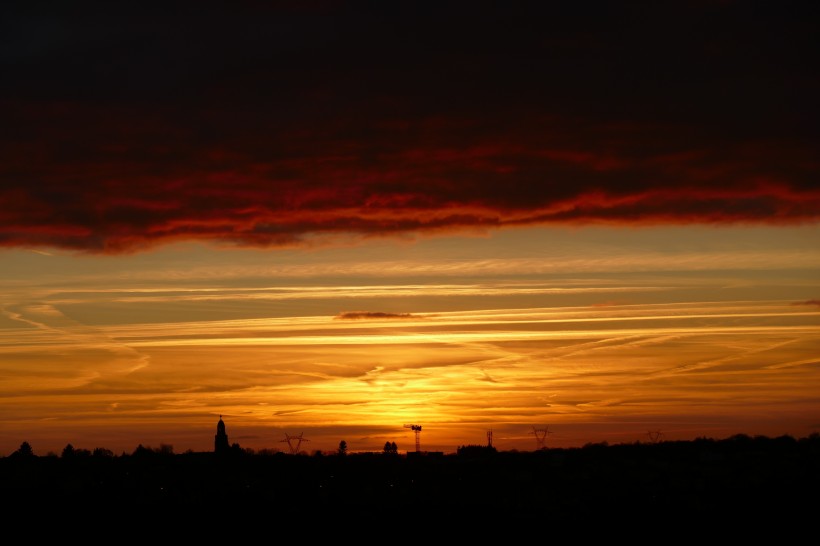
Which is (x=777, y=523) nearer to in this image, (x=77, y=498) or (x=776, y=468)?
(x=776, y=468)

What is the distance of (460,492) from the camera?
182 m

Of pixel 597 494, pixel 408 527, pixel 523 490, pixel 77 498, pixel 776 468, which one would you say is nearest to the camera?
pixel 408 527

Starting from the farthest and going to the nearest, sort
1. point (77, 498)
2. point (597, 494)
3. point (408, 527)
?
point (597, 494), point (77, 498), point (408, 527)

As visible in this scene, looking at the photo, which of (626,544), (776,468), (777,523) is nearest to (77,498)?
(626,544)

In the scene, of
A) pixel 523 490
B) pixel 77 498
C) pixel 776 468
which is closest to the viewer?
pixel 77 498

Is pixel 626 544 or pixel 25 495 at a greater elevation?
pixel 25 495

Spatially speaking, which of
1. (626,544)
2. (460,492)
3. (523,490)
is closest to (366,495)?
(460,492)

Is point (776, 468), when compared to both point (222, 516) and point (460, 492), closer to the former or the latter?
point (460, 492)

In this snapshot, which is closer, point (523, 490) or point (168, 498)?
point (168, 498)

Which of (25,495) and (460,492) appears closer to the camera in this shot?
(25,495)

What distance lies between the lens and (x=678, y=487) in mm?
176250

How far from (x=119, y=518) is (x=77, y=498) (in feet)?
77.3

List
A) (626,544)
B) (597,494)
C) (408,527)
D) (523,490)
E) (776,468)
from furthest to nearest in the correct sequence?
1. (776,468)
2. (523,490)
3. (597,494)
4. (408,527)
5. (626,544)

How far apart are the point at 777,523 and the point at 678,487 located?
51.8 m
